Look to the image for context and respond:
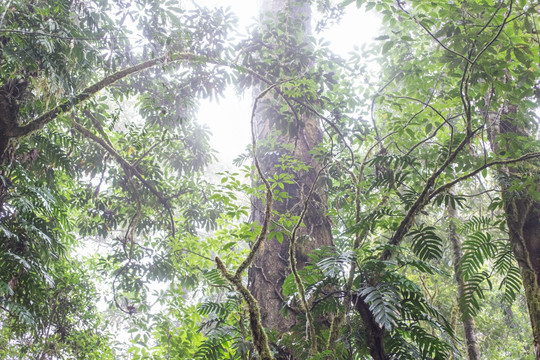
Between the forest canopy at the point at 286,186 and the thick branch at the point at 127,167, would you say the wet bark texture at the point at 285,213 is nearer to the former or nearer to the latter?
the forest canopy at the point at 286,186

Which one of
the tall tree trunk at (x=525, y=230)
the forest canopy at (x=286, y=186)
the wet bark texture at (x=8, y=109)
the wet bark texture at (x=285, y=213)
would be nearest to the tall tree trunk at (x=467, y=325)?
the forest canopy at (x=286, y=186)

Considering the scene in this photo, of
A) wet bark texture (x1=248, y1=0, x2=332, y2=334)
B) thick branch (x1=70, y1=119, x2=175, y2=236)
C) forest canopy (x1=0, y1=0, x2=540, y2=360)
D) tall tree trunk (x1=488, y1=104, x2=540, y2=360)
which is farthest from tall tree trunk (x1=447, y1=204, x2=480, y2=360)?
thick branch (x1=70, y1=119, x2=175, y2=236)

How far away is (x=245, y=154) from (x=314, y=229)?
59.0 inches

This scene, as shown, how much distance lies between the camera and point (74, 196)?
4445mm

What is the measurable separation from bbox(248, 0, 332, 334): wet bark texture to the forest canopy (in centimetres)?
2

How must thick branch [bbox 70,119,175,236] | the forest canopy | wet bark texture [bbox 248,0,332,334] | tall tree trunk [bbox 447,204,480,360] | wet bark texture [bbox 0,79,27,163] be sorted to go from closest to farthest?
the forest canopy, wet bark texture [bbox 0,79,27,163], wet bark texture [bbox 248,0,332,334], tall tree trunk [bbox 447,204,480,360], thick branch [bbox 70,119,175,236]

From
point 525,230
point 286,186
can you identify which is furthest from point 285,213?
point 525,230

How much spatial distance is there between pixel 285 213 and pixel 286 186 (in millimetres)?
610

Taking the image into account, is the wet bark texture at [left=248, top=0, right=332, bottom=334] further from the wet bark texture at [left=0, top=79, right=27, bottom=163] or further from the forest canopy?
the wet bark texture at [left=0, top=79, right=27, bottom=163]

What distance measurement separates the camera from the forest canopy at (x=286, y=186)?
1.85 metres

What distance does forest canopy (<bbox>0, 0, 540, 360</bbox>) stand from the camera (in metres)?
1.85

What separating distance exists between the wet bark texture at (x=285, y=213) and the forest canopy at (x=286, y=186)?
→ 18mm

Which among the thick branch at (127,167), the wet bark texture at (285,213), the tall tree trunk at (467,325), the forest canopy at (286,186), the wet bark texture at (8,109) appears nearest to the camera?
the forest canopy at (286,186)

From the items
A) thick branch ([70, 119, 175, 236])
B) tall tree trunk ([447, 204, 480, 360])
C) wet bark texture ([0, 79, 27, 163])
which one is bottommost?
tall tree trunk ([447, 204, 480, 360])
